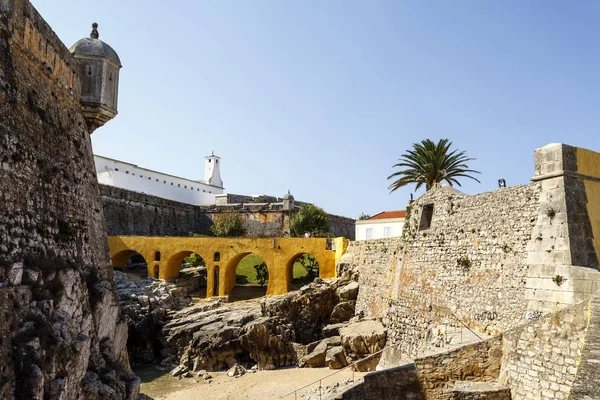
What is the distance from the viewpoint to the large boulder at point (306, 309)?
2688 cm

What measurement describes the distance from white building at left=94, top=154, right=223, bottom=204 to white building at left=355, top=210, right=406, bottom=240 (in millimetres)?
26983

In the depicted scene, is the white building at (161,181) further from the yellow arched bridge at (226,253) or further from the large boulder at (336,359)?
the large boulder at (336,359)

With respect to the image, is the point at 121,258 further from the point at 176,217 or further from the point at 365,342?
the point at 365,342

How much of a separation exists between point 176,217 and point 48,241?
38.1 meters

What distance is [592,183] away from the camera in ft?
40.5

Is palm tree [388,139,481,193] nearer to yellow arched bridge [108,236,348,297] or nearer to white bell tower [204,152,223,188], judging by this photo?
yellow arched bridge [108,236,348,297]

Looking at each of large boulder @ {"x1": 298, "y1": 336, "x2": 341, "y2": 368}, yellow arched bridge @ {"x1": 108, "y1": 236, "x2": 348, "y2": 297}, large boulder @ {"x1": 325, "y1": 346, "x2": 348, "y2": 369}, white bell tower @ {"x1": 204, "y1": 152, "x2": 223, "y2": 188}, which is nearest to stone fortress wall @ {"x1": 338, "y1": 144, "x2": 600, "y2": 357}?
large boulder @ {"x1": 325, "y1": 346, "x2": 348, "y2": 369}

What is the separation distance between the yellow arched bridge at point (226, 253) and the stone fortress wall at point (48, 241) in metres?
18.2

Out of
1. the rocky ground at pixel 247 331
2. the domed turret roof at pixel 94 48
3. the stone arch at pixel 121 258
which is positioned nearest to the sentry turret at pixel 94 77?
the domed turret roof at pixel 94 48

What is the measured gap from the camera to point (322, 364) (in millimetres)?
22375

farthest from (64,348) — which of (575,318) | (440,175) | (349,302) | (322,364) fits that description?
(440,175)

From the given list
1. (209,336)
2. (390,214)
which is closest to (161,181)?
(390,214)

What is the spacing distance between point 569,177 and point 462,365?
205 inches

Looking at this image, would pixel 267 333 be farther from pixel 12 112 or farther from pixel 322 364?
pixel 12 112
